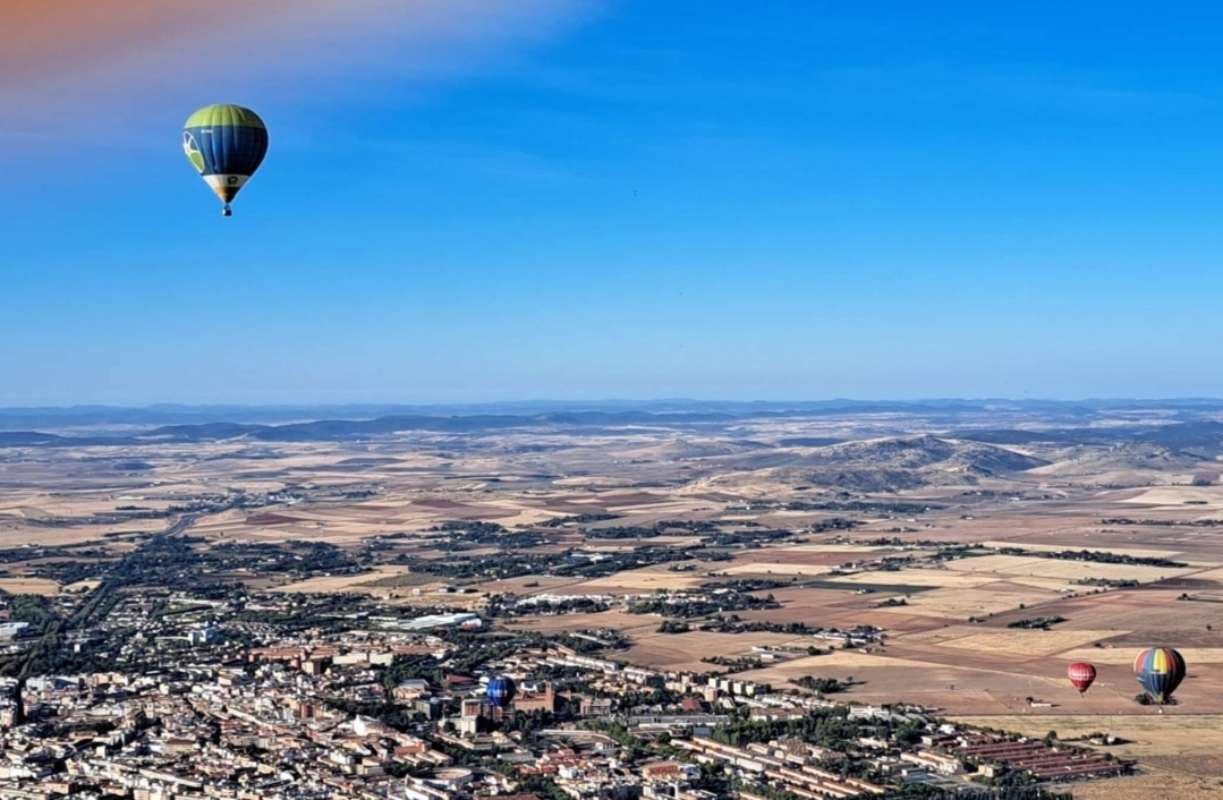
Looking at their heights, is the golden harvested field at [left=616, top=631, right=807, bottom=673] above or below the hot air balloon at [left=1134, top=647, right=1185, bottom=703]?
below

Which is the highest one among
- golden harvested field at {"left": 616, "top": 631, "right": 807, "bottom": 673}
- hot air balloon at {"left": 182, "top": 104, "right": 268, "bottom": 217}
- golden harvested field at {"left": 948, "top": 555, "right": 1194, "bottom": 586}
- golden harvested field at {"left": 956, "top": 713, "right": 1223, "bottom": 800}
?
hot air balloon at {"left": 182, "top": 104, "right": 268, "bottom": 217}

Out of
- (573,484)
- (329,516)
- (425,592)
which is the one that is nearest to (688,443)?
(573,484)

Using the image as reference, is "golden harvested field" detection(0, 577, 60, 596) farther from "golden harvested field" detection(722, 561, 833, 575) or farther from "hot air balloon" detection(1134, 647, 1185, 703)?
"hot air balloon" detection(1134, 647, 1185, 703)

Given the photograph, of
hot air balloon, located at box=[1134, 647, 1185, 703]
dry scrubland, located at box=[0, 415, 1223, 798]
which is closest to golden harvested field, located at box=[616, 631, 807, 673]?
dry scrubland, located at box=[0, 415, 1223, 798]

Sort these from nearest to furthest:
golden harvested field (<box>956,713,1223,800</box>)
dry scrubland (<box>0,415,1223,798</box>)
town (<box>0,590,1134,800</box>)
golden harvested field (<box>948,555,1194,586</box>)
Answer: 1. golden harvested field (<box>956,713,1223,800</box>)
2. town (<box>0,590,1134,800</box>)
3. dry scrubland (<box>0,415,1223,798</box>)
4. golden harvested field (<box>948,555,1194,586</box>)

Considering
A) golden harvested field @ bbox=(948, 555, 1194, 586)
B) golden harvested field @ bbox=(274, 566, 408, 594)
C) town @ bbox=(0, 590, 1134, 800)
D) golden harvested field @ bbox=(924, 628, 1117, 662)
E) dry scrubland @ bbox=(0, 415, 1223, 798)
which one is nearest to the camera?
town @ bbox=(0, 590, 1134, 800)

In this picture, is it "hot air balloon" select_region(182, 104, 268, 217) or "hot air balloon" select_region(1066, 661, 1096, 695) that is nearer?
"hot air balloon" select_region(182, 104, 268, 217)

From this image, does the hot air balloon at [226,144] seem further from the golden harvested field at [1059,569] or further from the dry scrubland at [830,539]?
the golden harvested field at [1059,569]

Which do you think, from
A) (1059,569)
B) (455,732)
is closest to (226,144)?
(455,732)
